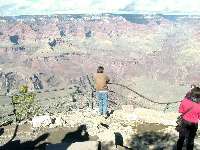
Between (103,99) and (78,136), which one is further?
(103,99)

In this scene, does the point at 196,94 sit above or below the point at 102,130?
above

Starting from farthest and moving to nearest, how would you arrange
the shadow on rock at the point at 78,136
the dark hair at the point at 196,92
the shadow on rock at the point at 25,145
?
the shadow on rock at the point at 78,136 → the shadow on rock at the point at 25,145 → the dark hair at the point at 196,92

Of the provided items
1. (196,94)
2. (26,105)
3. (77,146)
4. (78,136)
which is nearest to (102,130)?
(78,136)

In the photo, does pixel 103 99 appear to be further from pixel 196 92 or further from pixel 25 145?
pixel 196 92

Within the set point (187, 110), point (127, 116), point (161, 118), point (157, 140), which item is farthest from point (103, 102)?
point (187, 110)

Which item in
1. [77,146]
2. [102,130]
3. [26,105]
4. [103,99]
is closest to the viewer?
[77,146]

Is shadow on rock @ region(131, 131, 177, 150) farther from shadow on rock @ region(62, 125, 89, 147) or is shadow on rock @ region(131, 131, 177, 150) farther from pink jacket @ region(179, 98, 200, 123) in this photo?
pink jacket @ region(179, 98, 200, 123)

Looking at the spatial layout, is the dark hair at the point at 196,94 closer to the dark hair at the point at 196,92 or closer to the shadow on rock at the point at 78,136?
the dark hair at the point at 196,92

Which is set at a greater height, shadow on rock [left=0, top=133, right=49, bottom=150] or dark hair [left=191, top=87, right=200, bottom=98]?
dark hair [left=191, top=87, right=200, bottom=98]

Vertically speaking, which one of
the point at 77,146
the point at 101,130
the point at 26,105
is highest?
the point at 77,146

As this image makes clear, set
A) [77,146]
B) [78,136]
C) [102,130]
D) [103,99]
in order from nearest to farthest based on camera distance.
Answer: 1. [77,146]
2. [102,130]
3. [78,136]
4. [103,99]

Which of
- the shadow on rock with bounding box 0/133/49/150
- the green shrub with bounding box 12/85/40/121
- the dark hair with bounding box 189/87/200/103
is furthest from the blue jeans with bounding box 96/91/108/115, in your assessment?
the dark hair with bounding box 189/87/200/103

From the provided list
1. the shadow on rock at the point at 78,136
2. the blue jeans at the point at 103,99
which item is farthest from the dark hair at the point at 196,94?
the blue jeans at the point at 103,99

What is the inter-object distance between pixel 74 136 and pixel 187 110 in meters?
6.19
